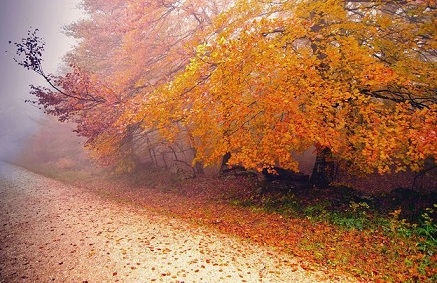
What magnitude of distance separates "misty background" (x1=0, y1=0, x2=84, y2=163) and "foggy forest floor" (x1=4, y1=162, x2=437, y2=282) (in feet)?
30.4

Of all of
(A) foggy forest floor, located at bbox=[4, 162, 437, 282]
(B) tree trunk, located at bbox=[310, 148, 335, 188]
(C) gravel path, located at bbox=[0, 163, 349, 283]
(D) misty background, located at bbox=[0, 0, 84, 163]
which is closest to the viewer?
(C) gravel path, located at bbox=[0, 163, 349, 283]

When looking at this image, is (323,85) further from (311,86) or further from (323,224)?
(323,224)

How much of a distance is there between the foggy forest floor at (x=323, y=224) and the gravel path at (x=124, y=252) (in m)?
0.78

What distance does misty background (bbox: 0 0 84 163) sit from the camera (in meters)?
35.4

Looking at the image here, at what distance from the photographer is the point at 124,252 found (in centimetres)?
752

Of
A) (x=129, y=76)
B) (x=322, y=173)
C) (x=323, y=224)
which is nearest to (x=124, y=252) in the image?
(x=323, y=224)

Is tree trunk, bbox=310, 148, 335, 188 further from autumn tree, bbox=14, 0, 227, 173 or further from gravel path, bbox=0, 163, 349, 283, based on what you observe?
autumn tree, bbox=14, 0, 227, 173

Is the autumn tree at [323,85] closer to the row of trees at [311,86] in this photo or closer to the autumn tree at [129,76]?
the row of trees at [311,86]

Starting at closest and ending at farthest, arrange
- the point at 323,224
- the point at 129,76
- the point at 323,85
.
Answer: the point at 323,85 < the point at 323,224 < the point at 129,76

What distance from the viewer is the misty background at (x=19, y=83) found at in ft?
116

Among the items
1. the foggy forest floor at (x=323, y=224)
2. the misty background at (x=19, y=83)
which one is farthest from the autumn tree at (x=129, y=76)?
the foggy forest floor at (x=323, y=224)

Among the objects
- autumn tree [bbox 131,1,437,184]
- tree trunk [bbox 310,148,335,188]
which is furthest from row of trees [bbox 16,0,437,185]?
tree trunk [bbox 310,148,335,188]

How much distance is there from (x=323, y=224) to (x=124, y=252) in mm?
6807

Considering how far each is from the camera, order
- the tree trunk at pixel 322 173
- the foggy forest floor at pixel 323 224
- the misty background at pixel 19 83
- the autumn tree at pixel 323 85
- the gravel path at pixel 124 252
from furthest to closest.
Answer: the misty background at pixel 19 83 < the tree trunk at pixel 322 173 < the autumn tree at pixel 323 85 < the foggy forest floor at pixel 323 224 < the gravel path at pixel 124 252
